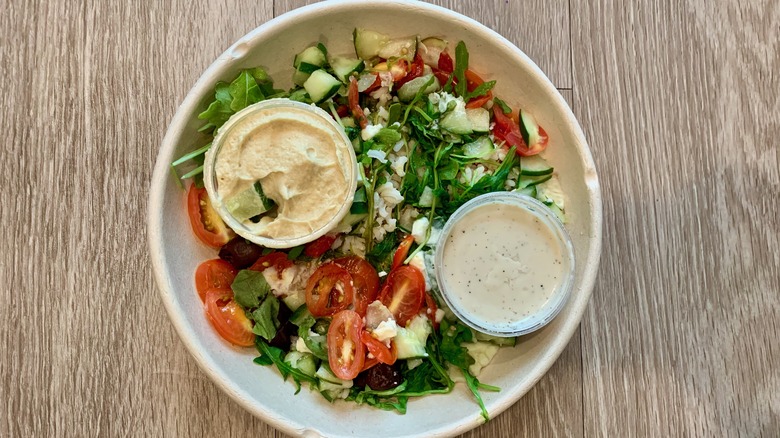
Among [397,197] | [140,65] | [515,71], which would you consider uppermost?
[515,71]

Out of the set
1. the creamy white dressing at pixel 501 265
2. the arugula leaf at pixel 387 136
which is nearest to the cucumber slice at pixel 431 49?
the arugula leaf at pixel 387 136

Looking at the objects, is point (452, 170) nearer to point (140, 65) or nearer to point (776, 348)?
point (140, 65)

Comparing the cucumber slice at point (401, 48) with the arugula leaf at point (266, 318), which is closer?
the arugula leaf at point (266, 318)

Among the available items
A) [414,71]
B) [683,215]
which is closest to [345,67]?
[414,71]

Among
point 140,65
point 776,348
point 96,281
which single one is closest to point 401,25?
point 140,65

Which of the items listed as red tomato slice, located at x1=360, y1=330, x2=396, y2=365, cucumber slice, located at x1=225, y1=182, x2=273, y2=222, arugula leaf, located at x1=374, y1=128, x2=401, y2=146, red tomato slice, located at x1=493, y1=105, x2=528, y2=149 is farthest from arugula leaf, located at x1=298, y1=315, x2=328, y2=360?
red tomato slice, located at x1=493, y1=105, x2=528, y2=149

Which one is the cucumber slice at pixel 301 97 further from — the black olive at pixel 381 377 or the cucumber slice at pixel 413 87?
the black olive at pixel 381 377
